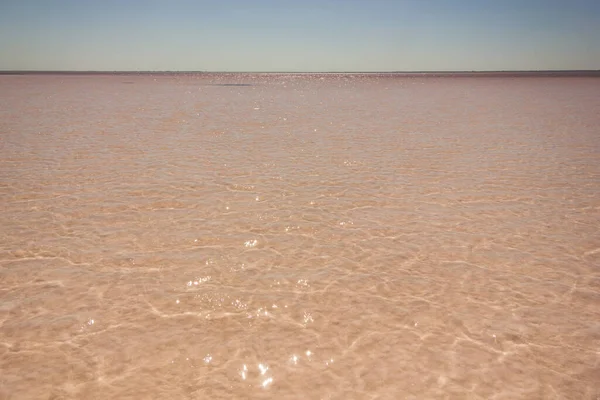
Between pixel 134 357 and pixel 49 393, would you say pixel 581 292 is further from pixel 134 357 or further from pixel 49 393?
pixel 49 393

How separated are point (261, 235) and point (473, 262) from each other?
1.66 meters

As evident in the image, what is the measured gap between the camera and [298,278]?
262cm

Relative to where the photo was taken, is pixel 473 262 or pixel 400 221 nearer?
pixel 473 262

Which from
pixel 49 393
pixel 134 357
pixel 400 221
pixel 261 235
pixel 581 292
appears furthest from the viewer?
pixel 400 221

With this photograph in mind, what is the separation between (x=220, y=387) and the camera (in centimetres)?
170

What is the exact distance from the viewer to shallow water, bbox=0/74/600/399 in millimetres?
1783

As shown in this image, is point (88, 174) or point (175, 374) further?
point (88, 174)

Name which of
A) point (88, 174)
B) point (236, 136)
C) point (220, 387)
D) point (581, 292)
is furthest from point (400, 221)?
point (236, 136)

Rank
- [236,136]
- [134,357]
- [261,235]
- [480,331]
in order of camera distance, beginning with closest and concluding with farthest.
→ [134,357]
[480,331]
[261,235]
[236,136]

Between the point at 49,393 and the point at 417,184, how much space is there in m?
4.03

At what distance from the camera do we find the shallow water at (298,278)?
5.85 ft

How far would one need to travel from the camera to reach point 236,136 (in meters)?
7.89

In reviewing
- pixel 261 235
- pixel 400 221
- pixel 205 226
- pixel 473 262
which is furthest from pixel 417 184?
pixel 205 226

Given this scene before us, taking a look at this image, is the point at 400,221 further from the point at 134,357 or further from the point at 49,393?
the point at 49,393
